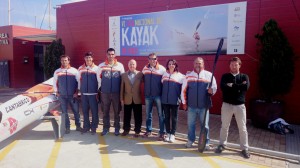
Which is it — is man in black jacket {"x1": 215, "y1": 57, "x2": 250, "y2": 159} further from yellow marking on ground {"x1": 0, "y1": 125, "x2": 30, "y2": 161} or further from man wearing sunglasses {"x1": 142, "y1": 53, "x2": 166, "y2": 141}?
yellow marking on ground {"x1": 0, "y1": 125, "x2": 30, "y2": 161}

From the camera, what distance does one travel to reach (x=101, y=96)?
626cm

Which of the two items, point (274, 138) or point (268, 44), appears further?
point (268, 44)

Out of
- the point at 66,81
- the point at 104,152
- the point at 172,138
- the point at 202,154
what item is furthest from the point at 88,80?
the point at 202,154

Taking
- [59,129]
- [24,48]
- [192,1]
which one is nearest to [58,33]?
[24,48]

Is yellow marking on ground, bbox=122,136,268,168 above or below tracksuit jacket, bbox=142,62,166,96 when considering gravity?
below

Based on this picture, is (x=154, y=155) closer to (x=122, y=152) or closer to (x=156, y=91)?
(x=122, y=152)

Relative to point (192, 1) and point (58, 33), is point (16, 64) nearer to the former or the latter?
point (58, 33)

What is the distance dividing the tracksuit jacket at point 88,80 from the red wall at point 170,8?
14.2ft

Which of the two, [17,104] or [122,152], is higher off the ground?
[17,104]

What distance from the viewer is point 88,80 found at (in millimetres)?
6258

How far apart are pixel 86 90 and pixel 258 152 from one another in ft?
13.8

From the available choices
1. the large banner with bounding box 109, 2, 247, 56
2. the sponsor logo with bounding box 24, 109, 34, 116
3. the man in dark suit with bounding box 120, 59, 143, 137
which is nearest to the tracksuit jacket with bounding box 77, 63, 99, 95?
the man in dark suit with bounding box 120, 59, 143, 137

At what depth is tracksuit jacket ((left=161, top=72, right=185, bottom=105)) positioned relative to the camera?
5566mm

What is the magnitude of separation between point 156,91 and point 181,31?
4.39m
